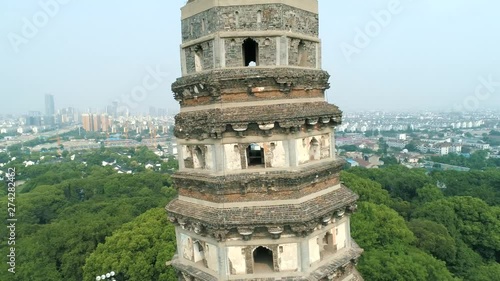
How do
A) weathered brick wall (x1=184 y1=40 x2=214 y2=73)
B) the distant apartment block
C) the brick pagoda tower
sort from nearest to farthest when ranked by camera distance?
the brick pagoda tower
weathered brick wall (x1=184 y1=40 x2=214 y2=73)
the distant apartment block

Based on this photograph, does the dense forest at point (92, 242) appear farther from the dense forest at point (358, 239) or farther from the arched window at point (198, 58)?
the arched window at point (198, 58)

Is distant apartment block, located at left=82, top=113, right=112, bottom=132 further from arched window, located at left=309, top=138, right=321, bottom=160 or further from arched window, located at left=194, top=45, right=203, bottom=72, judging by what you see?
arched window, located at left=309, top=138, right=321, bottom=160

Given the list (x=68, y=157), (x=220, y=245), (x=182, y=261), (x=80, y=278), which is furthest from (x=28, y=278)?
(x=68, y=157)

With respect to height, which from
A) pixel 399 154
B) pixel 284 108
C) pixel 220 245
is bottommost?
pixel 399 154

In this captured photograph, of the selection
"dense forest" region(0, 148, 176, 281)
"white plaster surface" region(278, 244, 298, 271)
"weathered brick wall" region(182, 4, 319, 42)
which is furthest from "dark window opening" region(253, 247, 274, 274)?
"dense forest" region(0, 148, 176, 281)

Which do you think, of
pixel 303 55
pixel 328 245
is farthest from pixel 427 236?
pixel 303 55

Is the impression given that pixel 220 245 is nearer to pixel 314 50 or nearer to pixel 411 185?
pixel 314 50
